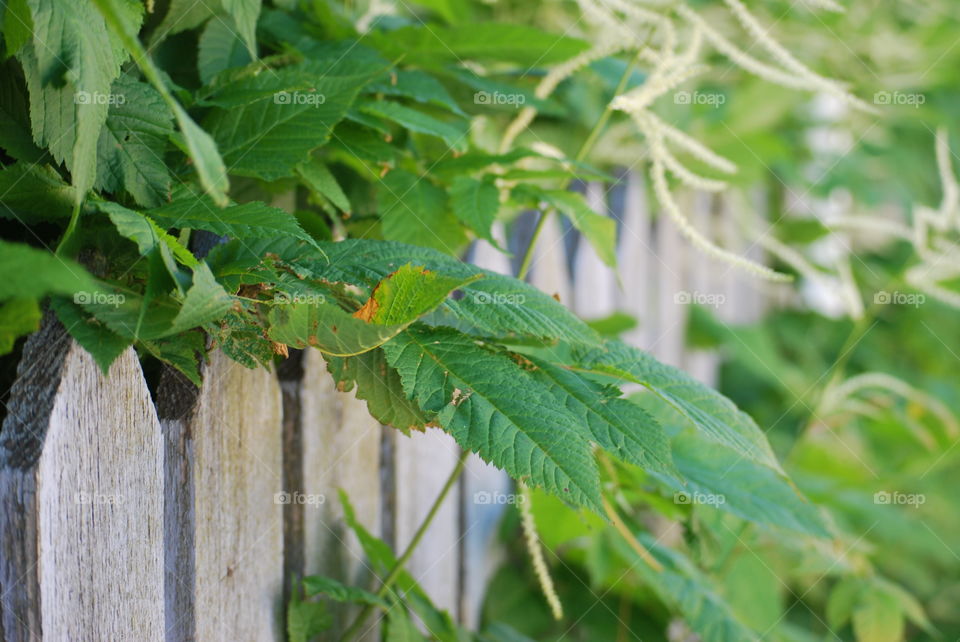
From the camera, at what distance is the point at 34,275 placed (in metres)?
0.56

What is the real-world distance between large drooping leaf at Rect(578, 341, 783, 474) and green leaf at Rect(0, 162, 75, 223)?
1.83 feet

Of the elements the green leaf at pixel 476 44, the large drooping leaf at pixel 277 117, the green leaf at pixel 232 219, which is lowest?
the green leaf at pixel 232 219

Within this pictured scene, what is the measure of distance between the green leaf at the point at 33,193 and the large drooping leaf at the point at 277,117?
0.58ft

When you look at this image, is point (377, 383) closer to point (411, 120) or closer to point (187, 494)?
point (187, 494)

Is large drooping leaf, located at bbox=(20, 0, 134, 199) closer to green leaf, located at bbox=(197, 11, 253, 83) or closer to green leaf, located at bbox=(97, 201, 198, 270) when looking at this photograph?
green leaf, located at bbox=(97, 201, 198, 270)

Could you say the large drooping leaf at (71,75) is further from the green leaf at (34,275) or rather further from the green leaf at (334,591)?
the green leaf at (334,591)

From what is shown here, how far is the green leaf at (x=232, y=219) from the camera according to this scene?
0.75 m

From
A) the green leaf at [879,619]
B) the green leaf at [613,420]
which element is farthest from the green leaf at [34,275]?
the green leaf at [879,619]

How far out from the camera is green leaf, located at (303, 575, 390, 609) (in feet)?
3.34

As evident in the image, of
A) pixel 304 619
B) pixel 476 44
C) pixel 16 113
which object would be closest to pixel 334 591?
pixel 304 619

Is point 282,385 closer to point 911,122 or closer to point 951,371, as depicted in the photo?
point 911,122

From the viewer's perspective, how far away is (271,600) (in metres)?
1.03

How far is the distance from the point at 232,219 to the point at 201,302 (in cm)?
15

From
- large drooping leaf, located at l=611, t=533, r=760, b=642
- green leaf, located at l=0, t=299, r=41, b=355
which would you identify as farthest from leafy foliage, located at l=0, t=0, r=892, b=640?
large drooping leaf, located at l=611, t=533, r=760, b=642
